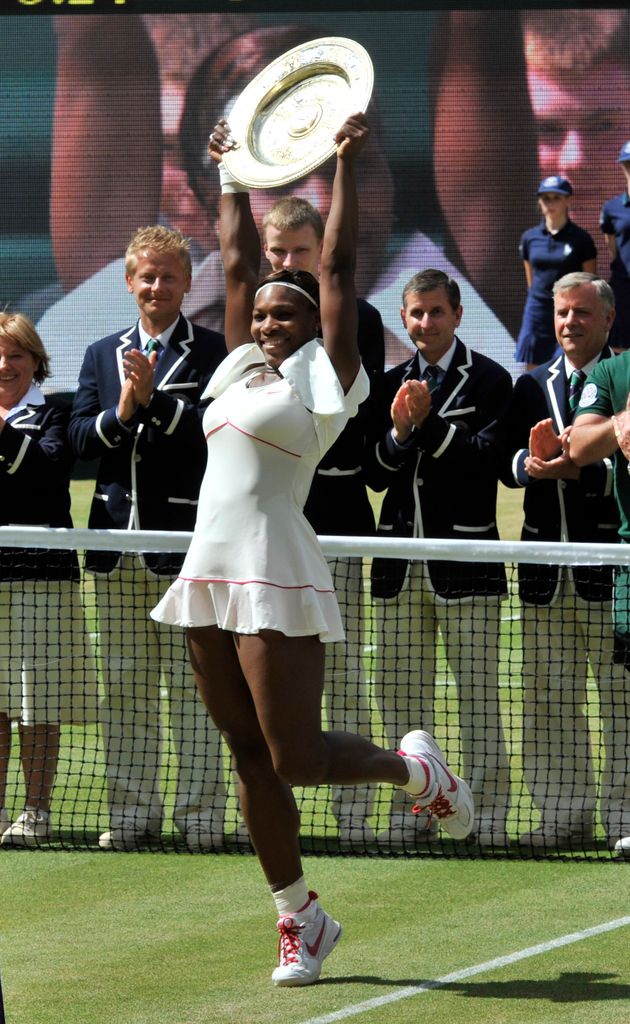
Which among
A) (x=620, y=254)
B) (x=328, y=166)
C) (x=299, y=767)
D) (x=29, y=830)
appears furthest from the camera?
(x=328, y=166)

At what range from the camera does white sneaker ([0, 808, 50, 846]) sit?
6816 mm

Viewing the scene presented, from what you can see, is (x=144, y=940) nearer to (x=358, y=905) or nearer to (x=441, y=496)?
(x=358, y=905)

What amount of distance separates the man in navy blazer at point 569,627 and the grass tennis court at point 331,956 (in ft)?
1.35

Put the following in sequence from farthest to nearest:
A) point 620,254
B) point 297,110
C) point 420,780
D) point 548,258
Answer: point 548,258 < point 620,254 < point 297,110 < point 420,780

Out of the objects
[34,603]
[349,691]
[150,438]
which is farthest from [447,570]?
[34,603]

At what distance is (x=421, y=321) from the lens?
685 cm

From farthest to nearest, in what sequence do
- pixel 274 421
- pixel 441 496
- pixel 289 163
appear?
1. pixel 441 496
2. pixel 289 163
3. pixel 274 421

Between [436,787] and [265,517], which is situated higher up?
[265,517]

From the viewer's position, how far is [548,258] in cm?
1531

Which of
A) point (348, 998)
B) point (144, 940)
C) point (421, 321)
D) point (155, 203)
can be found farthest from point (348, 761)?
point (155, 203)

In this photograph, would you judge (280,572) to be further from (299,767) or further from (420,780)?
(420,780)

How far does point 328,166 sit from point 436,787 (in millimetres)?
13629

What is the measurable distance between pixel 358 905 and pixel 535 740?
4.17 feet

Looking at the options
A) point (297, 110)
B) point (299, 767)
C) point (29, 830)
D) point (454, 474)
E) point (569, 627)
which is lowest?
point (29, 830)
